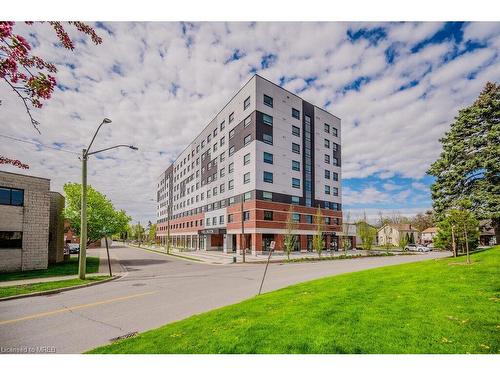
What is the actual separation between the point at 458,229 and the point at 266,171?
24.7 m

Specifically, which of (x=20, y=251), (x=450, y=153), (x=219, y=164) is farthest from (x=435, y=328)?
(x=219, y=164)

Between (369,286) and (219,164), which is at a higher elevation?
(219,164)

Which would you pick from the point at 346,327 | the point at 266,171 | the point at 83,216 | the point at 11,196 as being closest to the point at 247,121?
the point at 266,171

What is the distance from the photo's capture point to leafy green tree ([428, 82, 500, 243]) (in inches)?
922

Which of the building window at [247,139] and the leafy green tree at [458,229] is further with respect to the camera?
the building window at [247,139]

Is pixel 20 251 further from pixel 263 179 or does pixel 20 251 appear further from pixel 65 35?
pixel 263 179

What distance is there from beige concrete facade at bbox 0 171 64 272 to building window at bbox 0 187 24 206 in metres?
0.15

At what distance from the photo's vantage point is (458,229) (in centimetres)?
2011

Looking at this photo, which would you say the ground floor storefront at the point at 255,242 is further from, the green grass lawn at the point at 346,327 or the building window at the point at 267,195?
the green grass lawn at the point at 346,327

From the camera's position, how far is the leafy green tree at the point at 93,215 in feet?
85.0

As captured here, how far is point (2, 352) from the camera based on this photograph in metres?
5.63

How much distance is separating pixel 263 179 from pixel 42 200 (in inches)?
1034

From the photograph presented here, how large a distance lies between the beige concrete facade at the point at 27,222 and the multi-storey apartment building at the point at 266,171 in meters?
19.4

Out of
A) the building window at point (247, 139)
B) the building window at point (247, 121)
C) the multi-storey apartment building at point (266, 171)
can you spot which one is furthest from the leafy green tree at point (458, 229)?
the building window at point (247, 121)
